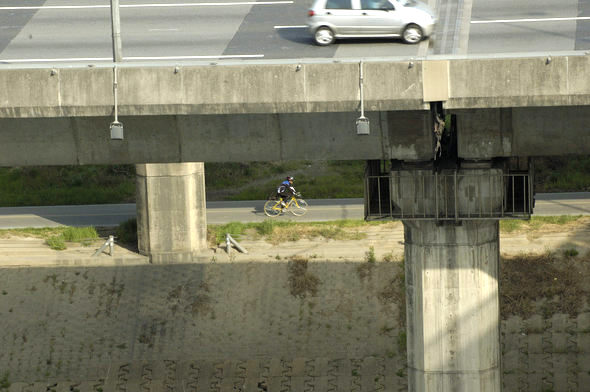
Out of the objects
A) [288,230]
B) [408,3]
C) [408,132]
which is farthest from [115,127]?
[288,230]

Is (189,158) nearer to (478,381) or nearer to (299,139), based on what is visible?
(299,139)

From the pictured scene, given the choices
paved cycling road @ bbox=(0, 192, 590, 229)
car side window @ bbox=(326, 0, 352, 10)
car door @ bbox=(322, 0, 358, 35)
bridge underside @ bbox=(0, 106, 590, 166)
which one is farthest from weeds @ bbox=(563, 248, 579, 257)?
bridge underside @ bbox=(0, 106, 590, 166)

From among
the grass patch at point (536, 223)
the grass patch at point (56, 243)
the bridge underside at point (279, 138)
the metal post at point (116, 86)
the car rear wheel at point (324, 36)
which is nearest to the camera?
the metal post at point (116, 86)

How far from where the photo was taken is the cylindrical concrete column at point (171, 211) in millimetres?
32094

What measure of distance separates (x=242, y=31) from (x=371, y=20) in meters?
2.75

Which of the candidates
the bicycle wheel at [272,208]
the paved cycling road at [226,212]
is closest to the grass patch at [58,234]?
the paved cycling road at [226,212]

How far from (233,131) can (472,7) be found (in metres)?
6.92

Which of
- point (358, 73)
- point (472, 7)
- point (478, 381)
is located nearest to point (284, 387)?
point (478, 381)

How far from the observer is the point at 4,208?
39.3 metres

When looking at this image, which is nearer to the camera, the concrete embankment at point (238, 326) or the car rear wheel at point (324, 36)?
the car rear wheel at point (324, 36)

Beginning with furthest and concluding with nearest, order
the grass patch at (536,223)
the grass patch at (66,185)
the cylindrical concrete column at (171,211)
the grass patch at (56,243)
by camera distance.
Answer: the grass patch at (66,185) < the grass patch at (56,243) < the grass patch at (536,223) < the cylindrical concrete column at (171,211)

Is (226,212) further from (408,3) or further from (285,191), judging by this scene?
(408,3)

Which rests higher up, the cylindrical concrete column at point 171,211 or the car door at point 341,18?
the car door at point 341,18

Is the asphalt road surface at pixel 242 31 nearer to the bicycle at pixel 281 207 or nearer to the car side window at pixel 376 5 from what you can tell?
the car side window at pixel 376 5
